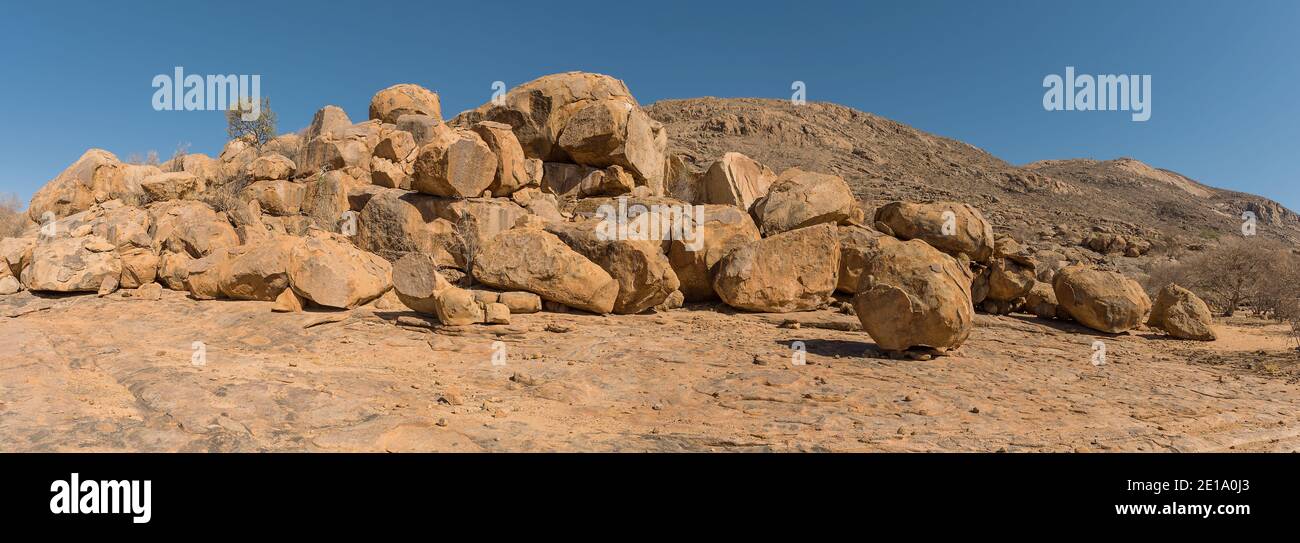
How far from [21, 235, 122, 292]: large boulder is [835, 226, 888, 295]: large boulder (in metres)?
10.8

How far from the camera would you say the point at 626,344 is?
21.5ft

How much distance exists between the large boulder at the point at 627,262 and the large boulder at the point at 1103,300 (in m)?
5.93

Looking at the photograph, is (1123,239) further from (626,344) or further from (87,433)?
(87,433)

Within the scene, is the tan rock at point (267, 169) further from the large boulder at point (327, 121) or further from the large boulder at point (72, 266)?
the large boulder at point (72, 266)

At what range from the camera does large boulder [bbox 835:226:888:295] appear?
9172 millimetres

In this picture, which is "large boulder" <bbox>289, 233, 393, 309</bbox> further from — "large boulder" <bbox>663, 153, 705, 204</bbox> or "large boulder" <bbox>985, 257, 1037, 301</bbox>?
"large boulder" <bbox>985, 257, 1037, 301</bbox>

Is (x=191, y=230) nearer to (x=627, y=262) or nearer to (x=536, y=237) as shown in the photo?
(x=536, y=237)

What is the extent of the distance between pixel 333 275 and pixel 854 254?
23.7 ft

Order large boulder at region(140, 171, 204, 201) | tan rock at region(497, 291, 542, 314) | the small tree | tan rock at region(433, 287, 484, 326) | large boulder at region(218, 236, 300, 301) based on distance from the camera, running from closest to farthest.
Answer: tan rock at region(433, 287, 484, 326) → tan rock at region(497, 291, 542, 314) → large boulder at region(218, 236, 300, 301) → large boulder at region(140, 171, 204, 201) → the small tree

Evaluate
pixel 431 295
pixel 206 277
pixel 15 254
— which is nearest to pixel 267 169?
pixel 15 254

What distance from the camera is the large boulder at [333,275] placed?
24.9 feet

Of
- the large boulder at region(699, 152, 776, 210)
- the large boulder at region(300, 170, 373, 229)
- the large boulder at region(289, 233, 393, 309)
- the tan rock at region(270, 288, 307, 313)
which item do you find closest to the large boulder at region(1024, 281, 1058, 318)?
the large boulder at region(699, 152, 776, 210)

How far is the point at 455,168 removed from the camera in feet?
30.6

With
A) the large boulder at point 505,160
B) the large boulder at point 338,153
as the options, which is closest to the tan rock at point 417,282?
the large boulder at point 505,160
